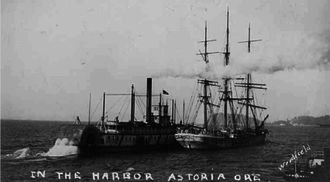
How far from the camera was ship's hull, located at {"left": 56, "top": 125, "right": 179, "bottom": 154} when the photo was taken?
1969 inches

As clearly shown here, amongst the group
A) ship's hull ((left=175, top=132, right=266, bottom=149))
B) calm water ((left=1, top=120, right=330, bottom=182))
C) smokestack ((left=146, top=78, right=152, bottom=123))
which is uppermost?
smokestack ((left=146, top=78, right=152, bottom=123))

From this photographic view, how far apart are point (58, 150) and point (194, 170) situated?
67.2 feet

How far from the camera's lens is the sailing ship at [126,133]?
5025 centimetres

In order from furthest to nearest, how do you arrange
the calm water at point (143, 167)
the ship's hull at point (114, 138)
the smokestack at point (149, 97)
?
the smokestack at point (149, 97)
the ship's hull at point (114, 138)
the calm water at point (143, 167)

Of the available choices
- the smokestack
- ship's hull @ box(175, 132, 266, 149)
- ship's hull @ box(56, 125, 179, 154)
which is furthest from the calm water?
the smokestack

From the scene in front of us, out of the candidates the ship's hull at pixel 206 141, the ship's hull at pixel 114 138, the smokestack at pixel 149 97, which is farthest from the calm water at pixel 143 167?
the smokestack at pixel 149 97

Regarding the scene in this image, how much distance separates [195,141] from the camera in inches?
2490

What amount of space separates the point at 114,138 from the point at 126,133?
2.35 meters

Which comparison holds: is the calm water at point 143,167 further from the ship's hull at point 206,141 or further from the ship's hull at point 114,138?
the ship's hull at point 206,141

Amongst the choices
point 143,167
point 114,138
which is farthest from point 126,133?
point 143,167

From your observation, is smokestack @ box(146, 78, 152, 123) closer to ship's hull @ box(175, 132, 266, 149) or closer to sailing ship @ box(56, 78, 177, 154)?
sailing ship @ box(56, 78, 177, 154)

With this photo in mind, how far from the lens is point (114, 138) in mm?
54531

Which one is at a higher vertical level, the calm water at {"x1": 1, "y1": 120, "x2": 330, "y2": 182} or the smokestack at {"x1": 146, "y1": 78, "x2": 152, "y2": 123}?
the smokestack at {"x1": 146, "y1": 78, "x2": 152, "y2": 123}

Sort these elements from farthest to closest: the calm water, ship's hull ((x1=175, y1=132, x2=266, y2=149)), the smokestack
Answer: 1. the smokestack
2. ship's hull ((x1=175, y1=132, x2=266, y2=149))
3. the calm water
